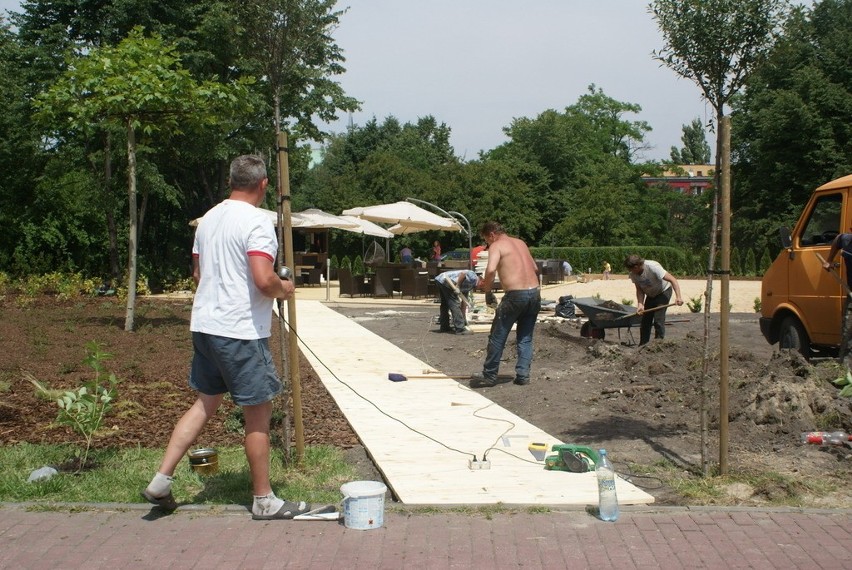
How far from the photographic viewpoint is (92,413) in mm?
5910

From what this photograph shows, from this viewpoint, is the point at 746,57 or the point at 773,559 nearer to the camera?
the point at 773,559

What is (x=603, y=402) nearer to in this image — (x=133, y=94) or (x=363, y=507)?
(x=363, y=507)

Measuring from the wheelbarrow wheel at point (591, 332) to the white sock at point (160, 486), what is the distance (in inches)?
367

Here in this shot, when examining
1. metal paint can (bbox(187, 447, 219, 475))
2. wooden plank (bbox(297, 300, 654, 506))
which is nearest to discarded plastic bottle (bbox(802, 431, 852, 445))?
wooden plank (bbox(297, 300, 654, 506))

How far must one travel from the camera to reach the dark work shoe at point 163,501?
484cm

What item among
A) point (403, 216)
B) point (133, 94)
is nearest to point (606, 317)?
point (133, 94)

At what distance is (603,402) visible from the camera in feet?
27.3

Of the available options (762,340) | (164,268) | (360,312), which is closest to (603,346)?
(762,340)

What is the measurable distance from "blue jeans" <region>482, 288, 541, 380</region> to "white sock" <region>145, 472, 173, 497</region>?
206 inches

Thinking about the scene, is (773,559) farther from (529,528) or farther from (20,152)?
(20,152)

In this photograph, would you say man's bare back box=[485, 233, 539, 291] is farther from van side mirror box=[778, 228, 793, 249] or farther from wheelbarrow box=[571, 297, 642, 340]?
wheelbarrow box=[571, 297, 642, 340]

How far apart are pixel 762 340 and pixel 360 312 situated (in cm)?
927

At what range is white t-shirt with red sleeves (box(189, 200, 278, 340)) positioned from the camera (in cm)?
475

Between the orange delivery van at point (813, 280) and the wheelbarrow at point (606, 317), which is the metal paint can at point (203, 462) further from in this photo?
the wheelbarrow at point (606, 317)
